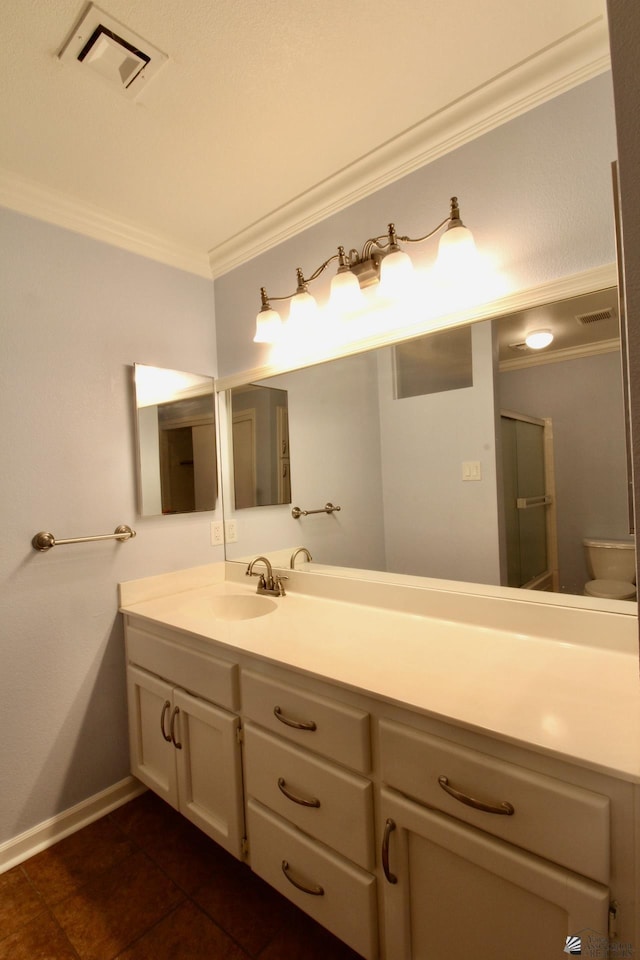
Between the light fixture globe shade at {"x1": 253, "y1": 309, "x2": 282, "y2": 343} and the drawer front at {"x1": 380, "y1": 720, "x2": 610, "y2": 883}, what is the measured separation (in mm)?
1446

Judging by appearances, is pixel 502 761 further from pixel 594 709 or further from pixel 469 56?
pixel 469 56

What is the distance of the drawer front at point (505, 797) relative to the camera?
70 cm

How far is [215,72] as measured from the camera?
117 cm

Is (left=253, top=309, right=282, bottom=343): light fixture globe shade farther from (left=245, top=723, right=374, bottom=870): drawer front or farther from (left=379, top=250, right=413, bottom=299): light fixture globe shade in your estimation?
(left=245, top=723, right=374, bottom=870): drawer front

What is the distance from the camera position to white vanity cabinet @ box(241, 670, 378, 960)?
3.22 feet

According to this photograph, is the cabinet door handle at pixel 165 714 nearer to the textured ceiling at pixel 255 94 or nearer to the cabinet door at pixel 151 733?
the cabinet door at pixel 151 733

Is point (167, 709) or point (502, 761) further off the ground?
point (502, 761)

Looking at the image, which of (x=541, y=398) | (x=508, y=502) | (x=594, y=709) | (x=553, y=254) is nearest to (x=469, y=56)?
(x=553, y=254)

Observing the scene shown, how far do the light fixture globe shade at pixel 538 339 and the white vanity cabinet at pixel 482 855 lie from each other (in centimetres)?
105

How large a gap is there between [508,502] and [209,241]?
172 centimetres

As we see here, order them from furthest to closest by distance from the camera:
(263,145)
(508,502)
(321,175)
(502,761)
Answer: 1. (321,175)
2. (263,145)
3. (508,502)
4. (502,761)

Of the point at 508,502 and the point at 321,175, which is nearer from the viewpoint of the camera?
the point at 508,502

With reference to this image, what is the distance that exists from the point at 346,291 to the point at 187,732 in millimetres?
1606

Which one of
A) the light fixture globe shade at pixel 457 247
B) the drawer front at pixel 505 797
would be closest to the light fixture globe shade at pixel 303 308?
the light fixture globe shade at pixel 457 247
